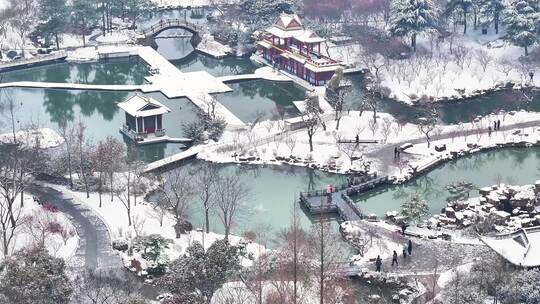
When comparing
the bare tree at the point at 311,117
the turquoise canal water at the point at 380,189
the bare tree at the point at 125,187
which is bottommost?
the turquoise canal water at the point at 380,189

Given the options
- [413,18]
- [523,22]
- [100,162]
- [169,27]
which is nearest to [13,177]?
[100,162]

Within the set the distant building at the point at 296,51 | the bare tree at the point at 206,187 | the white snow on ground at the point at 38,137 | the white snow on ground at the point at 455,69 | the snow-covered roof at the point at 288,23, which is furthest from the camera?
the snow-covered roof at the point at 288,23

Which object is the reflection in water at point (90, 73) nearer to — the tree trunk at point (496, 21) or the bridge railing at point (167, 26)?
the bridge railing at point (167, 26)

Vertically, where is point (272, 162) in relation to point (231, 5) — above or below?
below

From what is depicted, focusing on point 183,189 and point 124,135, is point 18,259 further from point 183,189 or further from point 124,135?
point 124,135

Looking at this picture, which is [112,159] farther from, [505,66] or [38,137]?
[505,66]

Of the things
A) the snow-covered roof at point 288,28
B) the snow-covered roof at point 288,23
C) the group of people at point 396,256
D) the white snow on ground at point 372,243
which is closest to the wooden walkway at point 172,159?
the white snow on ground at point 372,243

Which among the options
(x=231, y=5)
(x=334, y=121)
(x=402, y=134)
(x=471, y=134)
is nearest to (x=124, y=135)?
Answer: (x=334, y=121)
